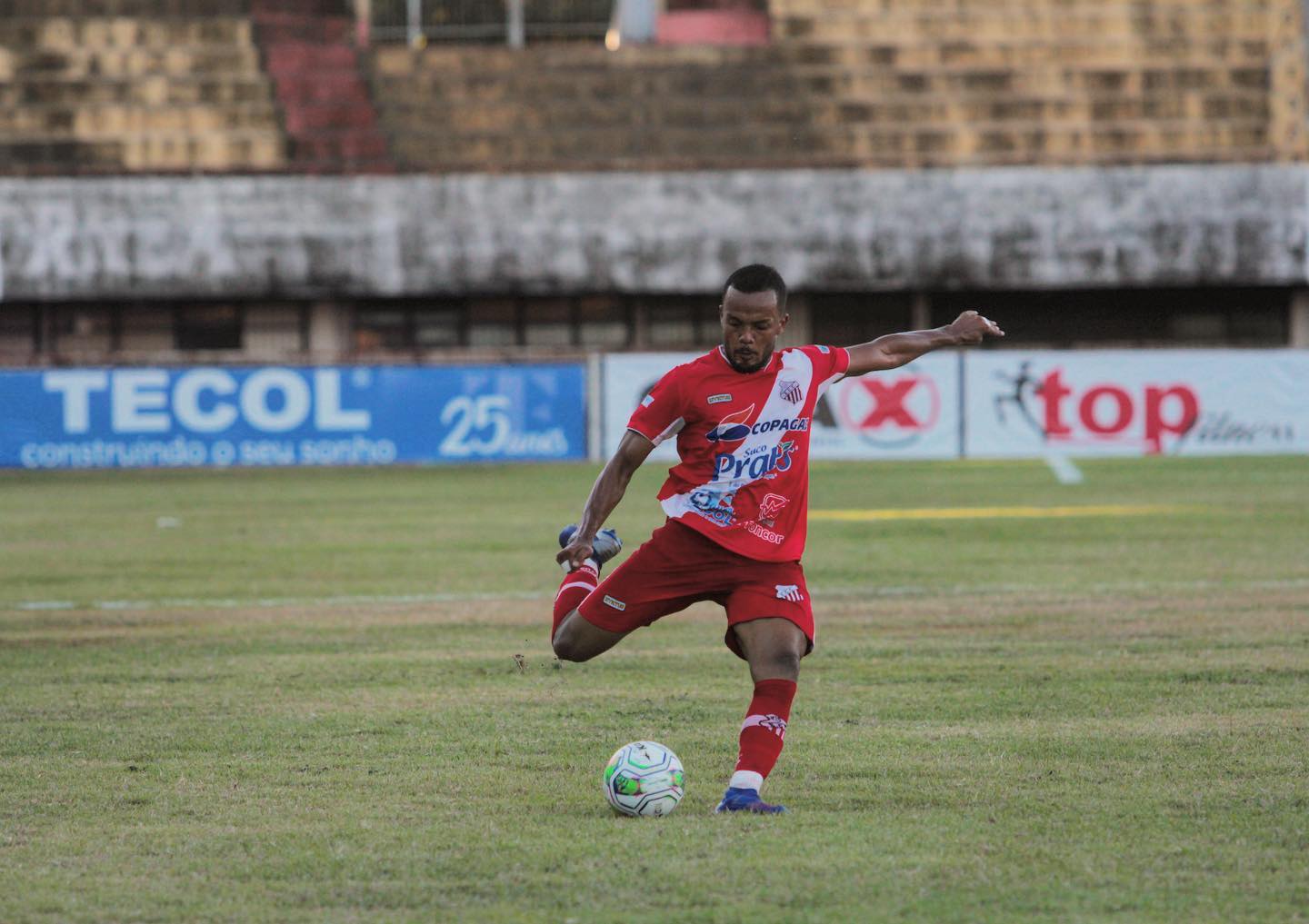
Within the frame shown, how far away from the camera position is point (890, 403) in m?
28.3

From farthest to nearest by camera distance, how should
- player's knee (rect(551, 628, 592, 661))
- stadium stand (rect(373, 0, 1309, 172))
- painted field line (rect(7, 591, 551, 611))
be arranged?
stadium stand (rect(373, 0, 1309, 172)) → painted field line (rect(7, 591, 551, 611)) → player's knee (rect(551, 628, 592, 661))

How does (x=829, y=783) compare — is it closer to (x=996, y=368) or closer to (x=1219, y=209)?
(x=996, y=368)

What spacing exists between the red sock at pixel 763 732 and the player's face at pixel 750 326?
43.0 inches

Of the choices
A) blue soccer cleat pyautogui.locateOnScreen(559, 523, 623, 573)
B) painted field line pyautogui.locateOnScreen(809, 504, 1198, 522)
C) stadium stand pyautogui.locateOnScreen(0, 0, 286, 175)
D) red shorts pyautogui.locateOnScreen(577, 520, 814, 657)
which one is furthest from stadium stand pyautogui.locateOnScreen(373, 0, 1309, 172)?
red shorts pyautogui.locateOnScreen(577, 520, 814, 657)

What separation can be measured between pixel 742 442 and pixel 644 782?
1220 millimetres

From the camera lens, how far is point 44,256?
3753 centimetres

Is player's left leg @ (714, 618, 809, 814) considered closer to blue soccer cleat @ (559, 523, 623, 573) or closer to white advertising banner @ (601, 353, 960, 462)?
blue soccer cleat @ (559, 523, 623, 573)

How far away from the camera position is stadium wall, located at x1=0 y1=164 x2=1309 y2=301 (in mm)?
37281

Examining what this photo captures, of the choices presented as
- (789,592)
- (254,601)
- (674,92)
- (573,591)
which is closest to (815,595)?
(254,601)

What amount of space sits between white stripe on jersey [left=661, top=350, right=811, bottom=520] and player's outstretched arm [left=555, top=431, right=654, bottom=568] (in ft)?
0.80

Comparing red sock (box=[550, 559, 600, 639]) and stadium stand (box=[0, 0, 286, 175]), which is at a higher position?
stadium stand (box=[0, 0, 286, 175])

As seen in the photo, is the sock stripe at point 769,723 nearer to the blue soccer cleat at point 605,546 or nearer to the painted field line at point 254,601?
the blue soccer cleat at point 605,546

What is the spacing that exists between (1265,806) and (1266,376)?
2367 cm

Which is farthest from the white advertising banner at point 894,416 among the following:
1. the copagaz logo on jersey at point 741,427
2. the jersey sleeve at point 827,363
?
the copagaz logo on jersey at point 741,427
